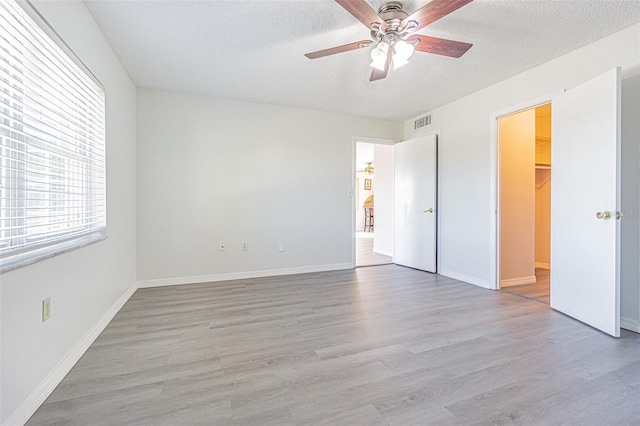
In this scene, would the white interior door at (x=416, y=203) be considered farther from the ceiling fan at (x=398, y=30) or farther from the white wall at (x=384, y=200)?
the ceiling fan at (x=398, y=30)

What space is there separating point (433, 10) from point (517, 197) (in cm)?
297

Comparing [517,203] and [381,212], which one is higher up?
[517,203]

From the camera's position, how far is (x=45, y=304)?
4.90 ft

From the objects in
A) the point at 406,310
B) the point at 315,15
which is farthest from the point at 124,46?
the point at 406,310

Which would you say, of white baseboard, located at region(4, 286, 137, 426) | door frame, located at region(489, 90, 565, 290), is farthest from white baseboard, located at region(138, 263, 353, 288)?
door frame, located at region(489, 90, 565, 290)

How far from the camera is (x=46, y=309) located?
4.93 feet

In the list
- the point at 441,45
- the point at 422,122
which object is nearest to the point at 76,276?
the point at 441,45

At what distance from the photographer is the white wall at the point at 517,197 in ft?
11.9

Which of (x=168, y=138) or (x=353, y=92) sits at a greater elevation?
(x=353, y=92)

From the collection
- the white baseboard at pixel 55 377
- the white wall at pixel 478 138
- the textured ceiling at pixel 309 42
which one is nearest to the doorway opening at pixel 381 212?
the white wall at pixel 478 138

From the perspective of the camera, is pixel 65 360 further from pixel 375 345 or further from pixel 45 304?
pixel 375 345

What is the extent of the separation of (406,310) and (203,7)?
3030mm

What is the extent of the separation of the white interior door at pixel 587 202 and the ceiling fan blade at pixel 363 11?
1.89m

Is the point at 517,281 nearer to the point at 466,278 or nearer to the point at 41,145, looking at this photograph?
the point at 466,278
